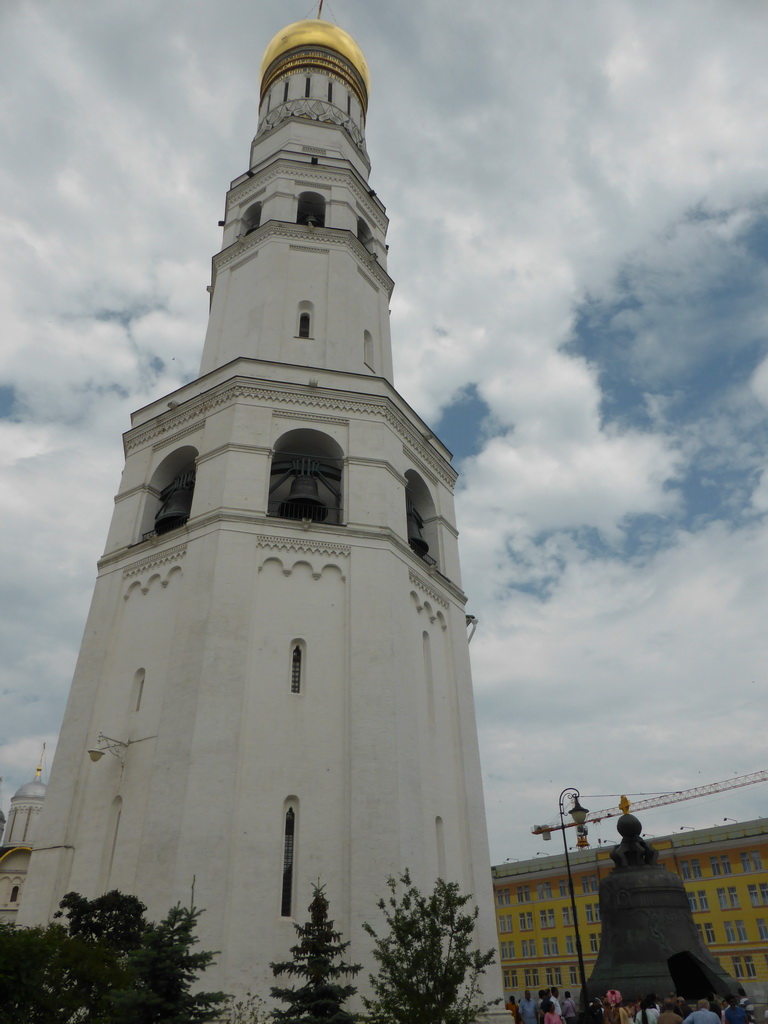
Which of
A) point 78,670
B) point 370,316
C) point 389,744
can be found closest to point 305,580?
point 389,744

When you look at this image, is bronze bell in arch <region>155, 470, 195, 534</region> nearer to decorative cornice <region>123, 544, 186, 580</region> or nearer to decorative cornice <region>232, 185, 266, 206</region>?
decorative cornice <region>123, 544, 186, 580</region>

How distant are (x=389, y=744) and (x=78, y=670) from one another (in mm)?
7912

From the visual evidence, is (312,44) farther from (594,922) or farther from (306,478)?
(594,922)

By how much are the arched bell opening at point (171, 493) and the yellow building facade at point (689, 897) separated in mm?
36893

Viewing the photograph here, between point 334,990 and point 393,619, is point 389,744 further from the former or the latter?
point 334,990

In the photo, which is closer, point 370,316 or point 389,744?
point 389,744

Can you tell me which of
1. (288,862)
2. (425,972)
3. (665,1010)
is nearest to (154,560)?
(288,862)

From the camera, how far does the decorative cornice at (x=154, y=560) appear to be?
1988 cm

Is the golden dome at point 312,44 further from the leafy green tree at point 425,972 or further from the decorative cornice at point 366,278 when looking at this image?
the leafy green tree at point 425,972

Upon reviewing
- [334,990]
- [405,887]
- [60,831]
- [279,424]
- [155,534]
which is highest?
[279,424]

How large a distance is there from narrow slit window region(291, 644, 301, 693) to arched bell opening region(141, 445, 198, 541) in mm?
5260

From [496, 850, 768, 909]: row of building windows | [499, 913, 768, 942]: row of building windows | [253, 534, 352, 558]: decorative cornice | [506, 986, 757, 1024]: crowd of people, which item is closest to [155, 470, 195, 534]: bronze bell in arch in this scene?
[253, 534, 352, 558]: decorative cornice

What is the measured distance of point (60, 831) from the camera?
17203 mm

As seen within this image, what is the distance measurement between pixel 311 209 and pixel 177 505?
1375 centimetres
